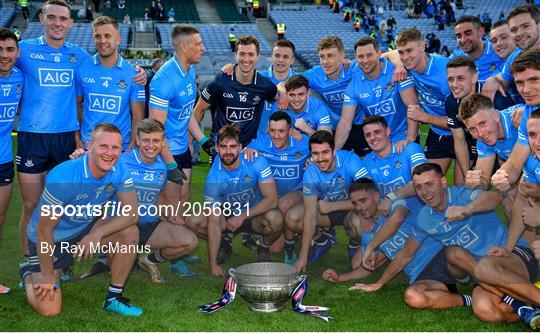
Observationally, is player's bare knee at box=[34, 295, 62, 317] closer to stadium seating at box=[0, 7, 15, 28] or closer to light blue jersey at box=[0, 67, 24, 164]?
light blue jersey at box=[0, 67, 24, 164]

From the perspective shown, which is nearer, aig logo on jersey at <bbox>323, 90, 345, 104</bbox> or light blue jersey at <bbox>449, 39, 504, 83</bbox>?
light blue jersey at <bbox>449, 39, 504, 83</bbox>

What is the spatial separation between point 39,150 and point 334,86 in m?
2.98

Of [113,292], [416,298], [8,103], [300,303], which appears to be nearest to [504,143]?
[416,298]

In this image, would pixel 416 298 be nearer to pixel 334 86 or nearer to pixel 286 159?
pixel 286 159

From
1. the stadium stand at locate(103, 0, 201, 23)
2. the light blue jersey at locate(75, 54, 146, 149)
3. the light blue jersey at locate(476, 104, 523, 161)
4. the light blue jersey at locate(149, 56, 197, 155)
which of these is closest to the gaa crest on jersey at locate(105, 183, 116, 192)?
the light blue jersey at locate(75, 54, 146, 149)

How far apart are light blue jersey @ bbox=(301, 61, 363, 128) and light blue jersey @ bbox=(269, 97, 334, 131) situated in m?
0.34

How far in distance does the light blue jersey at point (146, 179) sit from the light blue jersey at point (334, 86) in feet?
6.62

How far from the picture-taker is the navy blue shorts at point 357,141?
6.08 metres

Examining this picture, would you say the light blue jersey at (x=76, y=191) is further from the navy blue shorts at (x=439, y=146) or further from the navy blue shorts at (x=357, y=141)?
the navy blue shorts at (x=439, y=146)

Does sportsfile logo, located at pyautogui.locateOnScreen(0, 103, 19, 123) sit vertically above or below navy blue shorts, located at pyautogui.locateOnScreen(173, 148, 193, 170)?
above

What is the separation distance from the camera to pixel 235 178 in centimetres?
538

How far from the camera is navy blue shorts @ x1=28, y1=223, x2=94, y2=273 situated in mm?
4438

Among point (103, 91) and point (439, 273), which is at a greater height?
point (103, 91)

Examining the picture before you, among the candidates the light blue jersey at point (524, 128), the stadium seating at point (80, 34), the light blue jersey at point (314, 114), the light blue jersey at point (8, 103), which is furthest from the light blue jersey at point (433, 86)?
the stadium seating at point (80, 34)
